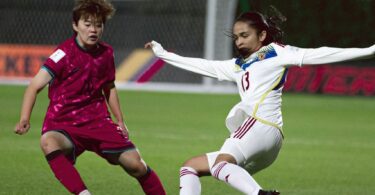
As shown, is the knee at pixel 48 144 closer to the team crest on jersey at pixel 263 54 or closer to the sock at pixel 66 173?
the sock at pixel 66 173

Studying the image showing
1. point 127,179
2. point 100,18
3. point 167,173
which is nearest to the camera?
point 100,18

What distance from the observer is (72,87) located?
20.8 ft

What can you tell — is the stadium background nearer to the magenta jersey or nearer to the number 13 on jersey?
the magenta jersey

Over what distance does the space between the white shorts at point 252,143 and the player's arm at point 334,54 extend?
529mm

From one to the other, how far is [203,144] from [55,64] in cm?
611

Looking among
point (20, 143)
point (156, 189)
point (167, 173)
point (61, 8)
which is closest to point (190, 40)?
point (61, 8)

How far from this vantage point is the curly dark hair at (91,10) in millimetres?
6410

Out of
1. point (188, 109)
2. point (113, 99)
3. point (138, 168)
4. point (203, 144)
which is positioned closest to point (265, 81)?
point (138, 168)

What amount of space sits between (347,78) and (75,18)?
16027 millimetres

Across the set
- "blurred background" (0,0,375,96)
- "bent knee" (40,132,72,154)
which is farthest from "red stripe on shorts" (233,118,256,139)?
"blurred background" (0,0,375,96)

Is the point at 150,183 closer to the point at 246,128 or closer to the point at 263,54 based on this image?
the point at 246,128

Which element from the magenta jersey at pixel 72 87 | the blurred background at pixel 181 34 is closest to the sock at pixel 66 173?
the magenta jersey at pixel 72 87

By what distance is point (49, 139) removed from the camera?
6.24m

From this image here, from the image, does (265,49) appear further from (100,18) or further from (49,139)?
(49,139)
